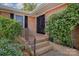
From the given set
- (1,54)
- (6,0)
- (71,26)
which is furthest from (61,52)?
(6,0)

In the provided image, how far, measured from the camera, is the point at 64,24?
2.33 m

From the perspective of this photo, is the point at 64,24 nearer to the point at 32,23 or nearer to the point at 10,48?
the point at 32,23

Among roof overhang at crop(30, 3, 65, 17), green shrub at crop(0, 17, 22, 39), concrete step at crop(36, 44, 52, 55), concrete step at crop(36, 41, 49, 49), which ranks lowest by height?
concrete step at crop(36, 44, 52, 55)

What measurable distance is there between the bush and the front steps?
0.76ft

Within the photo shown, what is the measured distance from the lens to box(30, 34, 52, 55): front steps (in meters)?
2.34

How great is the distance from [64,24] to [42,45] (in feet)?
1.35

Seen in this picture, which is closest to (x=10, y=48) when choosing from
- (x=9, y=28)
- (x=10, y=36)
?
(x=10, y=36)

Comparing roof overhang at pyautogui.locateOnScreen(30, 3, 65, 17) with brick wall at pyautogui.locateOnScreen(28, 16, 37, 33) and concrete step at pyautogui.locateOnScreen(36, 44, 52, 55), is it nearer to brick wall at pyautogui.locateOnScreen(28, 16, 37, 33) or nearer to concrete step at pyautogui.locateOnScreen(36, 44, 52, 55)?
brick wall at pyautogui.locateOnScreen(28, 16, 37, 33)

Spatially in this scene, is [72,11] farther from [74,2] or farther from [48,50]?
[48,50]

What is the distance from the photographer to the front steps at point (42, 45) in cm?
234

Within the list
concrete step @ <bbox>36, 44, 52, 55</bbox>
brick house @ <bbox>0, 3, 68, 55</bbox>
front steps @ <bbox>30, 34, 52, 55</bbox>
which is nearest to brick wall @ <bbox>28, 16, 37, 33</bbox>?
brick house @ <bbox>0, 3, 68, 55</bbox>

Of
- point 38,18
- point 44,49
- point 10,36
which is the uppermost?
point 38,18

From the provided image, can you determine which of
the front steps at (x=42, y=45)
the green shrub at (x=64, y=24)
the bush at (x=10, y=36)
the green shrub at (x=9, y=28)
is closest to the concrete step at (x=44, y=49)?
the front steps at (x=42, y=45)

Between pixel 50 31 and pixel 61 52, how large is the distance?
1.05 ft
